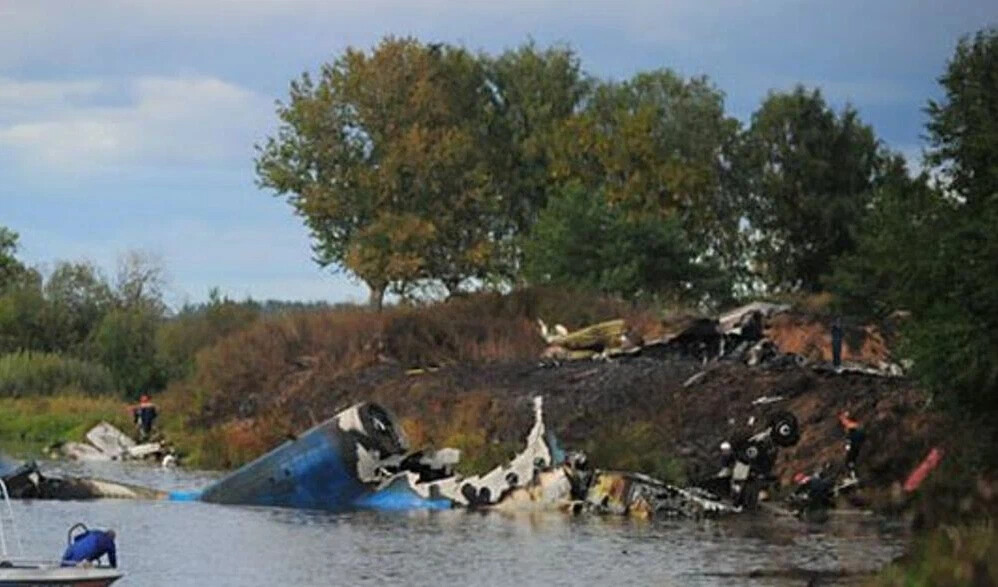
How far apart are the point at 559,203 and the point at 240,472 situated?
144 ft

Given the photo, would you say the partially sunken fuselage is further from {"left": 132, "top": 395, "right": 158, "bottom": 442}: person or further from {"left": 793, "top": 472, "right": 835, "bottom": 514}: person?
{"left": 132, "top": 395, "right": 158, "bottom": 442}: person

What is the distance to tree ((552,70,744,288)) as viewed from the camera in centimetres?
10762

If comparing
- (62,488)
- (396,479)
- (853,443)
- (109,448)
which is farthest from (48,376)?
(853,443)

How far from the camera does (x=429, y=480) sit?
53.1 meters

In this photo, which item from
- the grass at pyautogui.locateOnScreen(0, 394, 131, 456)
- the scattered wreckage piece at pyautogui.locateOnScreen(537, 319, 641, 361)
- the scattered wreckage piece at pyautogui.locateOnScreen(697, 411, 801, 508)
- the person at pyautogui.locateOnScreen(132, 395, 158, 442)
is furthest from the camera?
the grass at pyautogui.locateOnScreen(0, 394, 131, 456)

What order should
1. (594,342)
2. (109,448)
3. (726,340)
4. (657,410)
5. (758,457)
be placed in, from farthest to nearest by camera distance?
(109,448), (594,342), (726,340), (657,410), (758,457)

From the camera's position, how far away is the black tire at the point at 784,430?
51.5 meters

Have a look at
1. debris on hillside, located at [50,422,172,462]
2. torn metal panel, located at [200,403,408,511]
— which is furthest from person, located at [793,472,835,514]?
debris on hillside, located at [50,422,172,462]

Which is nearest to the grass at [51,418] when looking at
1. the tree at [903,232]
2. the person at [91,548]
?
the tree at [903,232]

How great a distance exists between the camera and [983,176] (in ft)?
141

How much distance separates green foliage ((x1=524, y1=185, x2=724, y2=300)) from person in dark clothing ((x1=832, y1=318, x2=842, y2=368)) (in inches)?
1070

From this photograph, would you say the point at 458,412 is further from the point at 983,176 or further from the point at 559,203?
the point at 559,203

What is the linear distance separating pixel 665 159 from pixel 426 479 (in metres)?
57.6

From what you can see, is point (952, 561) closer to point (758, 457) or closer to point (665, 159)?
point (758, 457)
